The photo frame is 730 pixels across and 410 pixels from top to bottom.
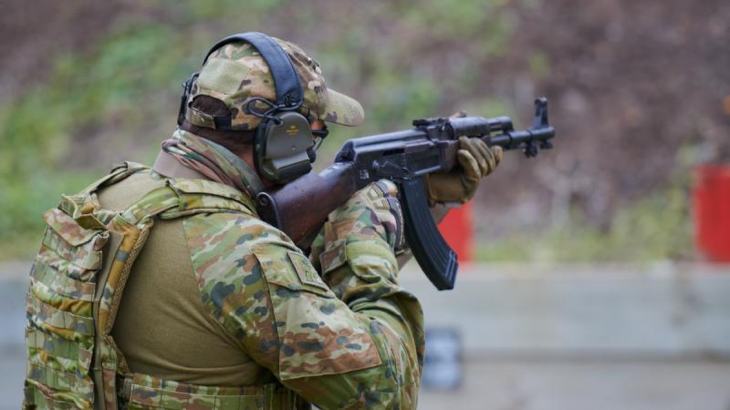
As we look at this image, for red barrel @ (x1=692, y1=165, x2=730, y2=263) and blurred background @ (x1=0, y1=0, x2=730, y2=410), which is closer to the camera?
blurred background @ (x1=0, y1=0, x2=730, y2=410)

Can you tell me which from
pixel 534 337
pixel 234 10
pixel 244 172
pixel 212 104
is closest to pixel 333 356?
pixel 244 172

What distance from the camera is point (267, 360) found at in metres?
1.99

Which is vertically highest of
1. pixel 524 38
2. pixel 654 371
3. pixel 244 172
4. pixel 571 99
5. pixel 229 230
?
pixel 524 38

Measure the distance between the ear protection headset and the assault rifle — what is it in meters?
0.08

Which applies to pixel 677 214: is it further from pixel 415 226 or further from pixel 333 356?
pixel 333 356

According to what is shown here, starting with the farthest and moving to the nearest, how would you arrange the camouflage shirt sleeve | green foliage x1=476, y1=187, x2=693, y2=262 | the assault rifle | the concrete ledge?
green foliage x1=476, y1=187, x2=693, y2=262, the concrete ledge, the assault rifle, the camouflage shirt sleeve

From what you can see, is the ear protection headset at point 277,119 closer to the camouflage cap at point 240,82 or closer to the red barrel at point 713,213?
the camouflage cap at point 240,82

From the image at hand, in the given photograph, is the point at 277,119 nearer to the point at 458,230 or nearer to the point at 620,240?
the point at 458,230

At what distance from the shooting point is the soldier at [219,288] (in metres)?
1.96

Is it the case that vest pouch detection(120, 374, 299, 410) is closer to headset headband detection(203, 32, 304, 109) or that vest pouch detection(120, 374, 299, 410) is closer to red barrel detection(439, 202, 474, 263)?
headset headband detection(203, 32, 304, 109)

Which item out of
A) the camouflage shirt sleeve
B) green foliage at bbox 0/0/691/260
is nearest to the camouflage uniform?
the camouflage shirt sleeve

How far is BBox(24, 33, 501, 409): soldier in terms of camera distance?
6.44ft

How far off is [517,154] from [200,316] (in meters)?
5.50

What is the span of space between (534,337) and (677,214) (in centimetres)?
175
